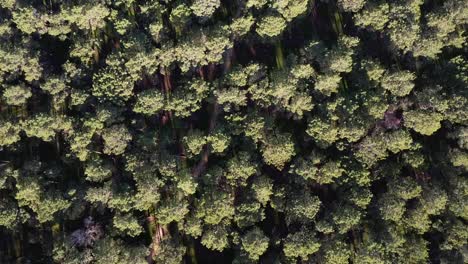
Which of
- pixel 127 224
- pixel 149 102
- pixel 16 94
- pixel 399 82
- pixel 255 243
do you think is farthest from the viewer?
pixel 399 82

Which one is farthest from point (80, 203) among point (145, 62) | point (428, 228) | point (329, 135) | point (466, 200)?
point (466, 200)

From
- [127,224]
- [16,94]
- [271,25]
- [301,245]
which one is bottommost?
[301,245]

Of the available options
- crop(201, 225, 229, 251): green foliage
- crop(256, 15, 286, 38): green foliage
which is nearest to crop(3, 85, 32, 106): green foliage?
crop(201, 225, 229, 251): green foliage

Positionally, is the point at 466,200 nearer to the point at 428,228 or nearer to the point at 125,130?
the point at 428,228

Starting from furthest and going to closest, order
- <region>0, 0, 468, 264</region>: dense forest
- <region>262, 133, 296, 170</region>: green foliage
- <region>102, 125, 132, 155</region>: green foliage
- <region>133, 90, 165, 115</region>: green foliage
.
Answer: <region>133, 90, 165, 115</region>: green foliage, <region>262, 133, 296, 170</region>: green foliage, <region>102, 125, 132, 155</region>: green foliage, <region>0, 0, 468, 264</region>: dense forest

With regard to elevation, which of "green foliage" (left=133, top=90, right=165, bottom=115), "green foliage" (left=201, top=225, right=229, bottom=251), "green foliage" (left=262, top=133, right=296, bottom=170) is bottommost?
"green foliage" (left=201, top=225, right=229, bottom=251)

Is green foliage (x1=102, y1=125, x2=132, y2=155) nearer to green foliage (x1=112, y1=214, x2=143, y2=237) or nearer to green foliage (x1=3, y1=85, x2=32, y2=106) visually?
green foliage (x1=112, y1=214, x2=143, y2=237)

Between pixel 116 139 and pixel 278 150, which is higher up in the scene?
pixel 116 139

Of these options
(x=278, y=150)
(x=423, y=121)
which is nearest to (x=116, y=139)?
(x=278, y=150)

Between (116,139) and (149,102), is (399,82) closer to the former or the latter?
(149,102)
